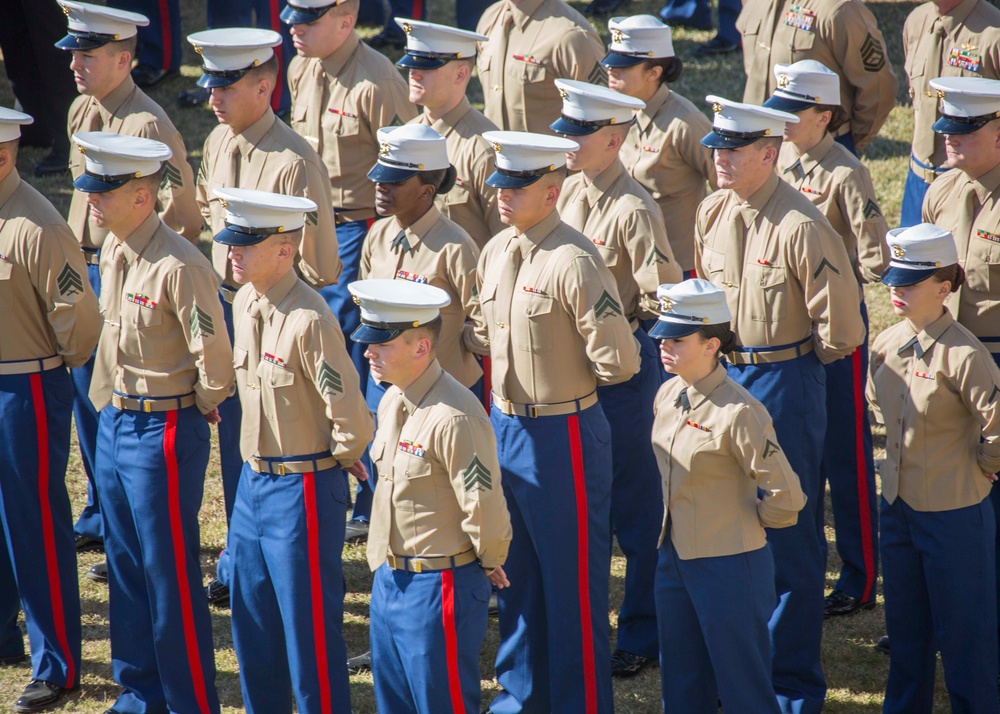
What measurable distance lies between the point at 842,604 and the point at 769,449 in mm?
2076

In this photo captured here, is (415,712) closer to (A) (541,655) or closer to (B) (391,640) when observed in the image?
(B) (391,640)

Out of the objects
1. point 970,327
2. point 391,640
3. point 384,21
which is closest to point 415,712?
point 391,640

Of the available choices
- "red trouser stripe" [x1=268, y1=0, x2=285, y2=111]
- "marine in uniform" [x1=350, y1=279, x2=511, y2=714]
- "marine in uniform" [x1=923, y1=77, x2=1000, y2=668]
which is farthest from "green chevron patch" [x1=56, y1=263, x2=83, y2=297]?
"red trouser stripe" [x1=268, y1=0, x2=285, y2=111]

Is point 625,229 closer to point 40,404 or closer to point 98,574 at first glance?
point 40,404

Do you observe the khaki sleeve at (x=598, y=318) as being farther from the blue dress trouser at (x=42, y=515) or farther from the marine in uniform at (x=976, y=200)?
the blue dress trouser at (x=42, y=515)

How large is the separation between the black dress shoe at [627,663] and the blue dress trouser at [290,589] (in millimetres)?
1354

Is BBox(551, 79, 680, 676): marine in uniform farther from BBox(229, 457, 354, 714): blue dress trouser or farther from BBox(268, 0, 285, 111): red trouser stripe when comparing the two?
BBox(268, 0, 285, 111): red trouser stripe

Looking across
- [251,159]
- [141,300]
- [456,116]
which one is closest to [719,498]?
[141,300]

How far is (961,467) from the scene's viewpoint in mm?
4984

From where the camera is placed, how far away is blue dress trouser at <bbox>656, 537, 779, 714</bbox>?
15.1 feet

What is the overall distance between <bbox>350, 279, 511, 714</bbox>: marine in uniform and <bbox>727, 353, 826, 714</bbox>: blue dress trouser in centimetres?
143

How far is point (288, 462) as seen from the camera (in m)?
4.92

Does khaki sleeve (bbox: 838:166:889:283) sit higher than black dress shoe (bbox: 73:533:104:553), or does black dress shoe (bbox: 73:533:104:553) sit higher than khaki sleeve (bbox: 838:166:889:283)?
khaki sleeve (bbox: 838:166:889:283)

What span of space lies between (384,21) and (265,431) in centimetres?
860
